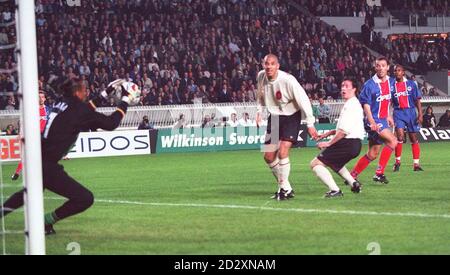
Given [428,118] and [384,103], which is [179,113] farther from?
[384,103]

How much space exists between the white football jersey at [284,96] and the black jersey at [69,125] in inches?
174

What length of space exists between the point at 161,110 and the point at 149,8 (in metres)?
7.08

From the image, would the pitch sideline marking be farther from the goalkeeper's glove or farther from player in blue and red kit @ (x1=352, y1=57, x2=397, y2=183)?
player in blue and red kit @ (x1=352, y1=57, x2=397, y2=183)

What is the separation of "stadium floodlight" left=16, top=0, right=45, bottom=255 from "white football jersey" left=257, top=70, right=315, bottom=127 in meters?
6.43

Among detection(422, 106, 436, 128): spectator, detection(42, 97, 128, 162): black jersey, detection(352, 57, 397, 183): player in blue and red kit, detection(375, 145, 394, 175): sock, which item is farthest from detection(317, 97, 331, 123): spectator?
detection(42, 97, 128, 162): black jersey

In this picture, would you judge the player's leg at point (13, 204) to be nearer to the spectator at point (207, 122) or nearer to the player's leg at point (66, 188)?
the player's leg at point (66, 188)

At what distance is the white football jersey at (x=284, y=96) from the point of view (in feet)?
47.1

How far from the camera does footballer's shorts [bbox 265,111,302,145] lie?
14492 mm

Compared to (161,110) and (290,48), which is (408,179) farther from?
(290,48)

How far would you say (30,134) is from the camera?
8539 mm

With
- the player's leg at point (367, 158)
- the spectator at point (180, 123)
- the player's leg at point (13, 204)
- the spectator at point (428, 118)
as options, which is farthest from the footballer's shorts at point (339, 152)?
the spectator at point (428, 118)

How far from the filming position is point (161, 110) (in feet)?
112

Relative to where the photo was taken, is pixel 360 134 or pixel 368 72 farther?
pixel 368 72

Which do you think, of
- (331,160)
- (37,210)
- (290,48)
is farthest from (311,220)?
(290,48)
